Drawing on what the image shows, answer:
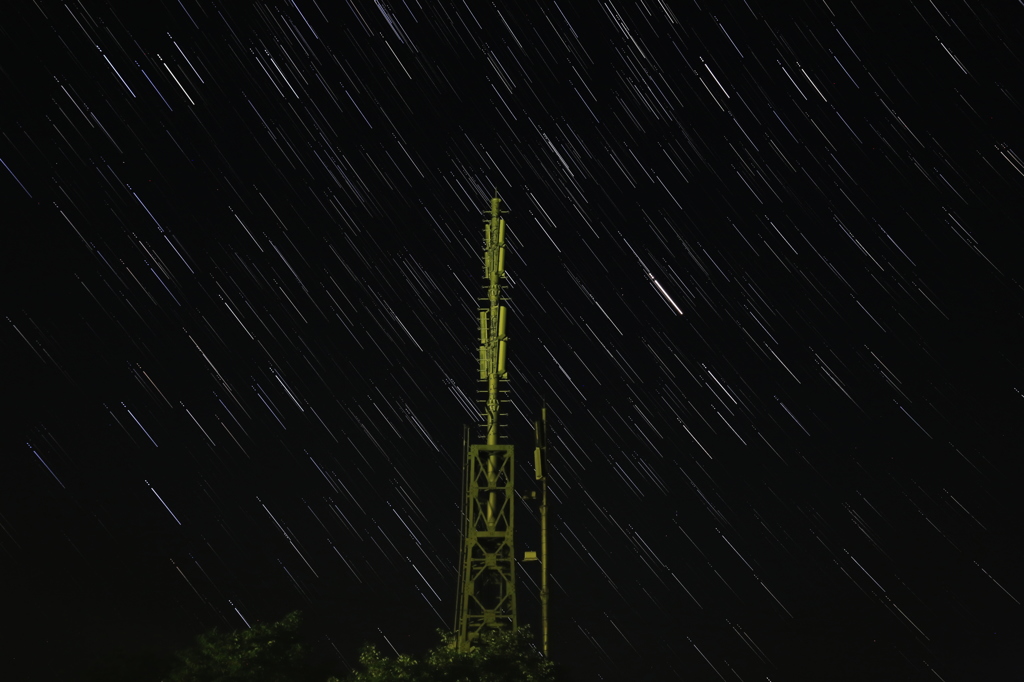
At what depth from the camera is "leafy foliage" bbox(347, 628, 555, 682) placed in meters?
20.2

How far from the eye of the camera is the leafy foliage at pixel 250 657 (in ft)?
68.5

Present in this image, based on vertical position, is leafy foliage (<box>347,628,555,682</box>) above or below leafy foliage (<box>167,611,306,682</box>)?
below

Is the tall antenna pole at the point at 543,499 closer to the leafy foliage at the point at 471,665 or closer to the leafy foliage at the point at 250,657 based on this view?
the leafy foliage at the point at 471,665

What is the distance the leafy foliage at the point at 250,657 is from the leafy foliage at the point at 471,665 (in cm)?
130

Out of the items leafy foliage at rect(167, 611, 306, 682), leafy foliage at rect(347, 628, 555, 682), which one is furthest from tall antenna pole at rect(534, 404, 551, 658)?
leafy foliage at rect(167, 611, 306, 682)

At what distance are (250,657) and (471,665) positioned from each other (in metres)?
4.13

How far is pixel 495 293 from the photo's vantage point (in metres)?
25.5

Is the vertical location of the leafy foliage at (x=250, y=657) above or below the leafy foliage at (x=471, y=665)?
above

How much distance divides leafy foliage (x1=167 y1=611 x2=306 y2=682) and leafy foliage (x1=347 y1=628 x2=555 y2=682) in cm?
130

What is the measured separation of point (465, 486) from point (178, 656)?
645 centimetres

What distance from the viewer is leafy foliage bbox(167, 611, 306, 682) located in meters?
20.9

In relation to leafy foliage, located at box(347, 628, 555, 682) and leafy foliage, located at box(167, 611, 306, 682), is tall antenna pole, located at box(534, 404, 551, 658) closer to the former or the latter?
leafy foliage, located at box(347, 628, 555, 682)

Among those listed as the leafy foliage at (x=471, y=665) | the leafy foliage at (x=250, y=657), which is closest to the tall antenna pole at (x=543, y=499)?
the leafy foliage at (x=471, y=665)

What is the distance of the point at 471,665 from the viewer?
2052 centimetres
